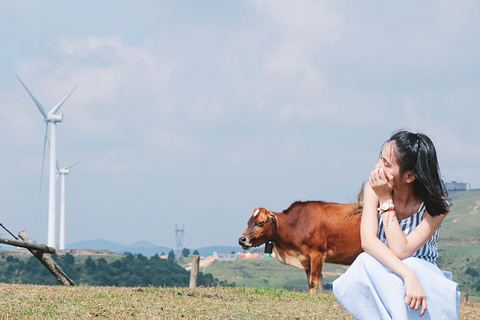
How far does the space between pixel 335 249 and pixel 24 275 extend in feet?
299

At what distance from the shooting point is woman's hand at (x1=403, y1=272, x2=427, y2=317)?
4406 mm

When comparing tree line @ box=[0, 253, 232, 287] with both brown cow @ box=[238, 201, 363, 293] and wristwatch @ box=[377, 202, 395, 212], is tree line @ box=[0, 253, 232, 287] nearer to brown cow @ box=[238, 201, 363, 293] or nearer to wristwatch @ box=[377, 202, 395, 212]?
brown cow @ box=[238, 201, 363, 293]

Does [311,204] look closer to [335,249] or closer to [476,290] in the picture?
[335,249]

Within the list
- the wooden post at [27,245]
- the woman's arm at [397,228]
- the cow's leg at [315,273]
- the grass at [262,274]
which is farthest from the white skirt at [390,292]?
the grass at [262,274]

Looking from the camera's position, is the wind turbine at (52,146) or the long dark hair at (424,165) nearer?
the long dark hair at (424,165)

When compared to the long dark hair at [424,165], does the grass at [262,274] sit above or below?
below

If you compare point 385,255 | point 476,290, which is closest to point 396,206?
point 385,255

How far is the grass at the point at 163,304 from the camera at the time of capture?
37.3 feet

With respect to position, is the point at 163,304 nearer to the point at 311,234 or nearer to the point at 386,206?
the point at 311,234

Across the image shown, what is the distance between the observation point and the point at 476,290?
139 meters

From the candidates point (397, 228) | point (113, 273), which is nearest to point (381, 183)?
point (397, 228)

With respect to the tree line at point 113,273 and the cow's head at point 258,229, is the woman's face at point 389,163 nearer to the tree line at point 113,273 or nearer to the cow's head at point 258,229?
the cow's head at point 258,229

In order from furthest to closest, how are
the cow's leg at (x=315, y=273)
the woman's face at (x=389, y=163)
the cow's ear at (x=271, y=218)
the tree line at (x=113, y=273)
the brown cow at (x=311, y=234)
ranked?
the tree line at (x=113, y=273), the cow's ear at (x=271, y=218), the brown cow at (x=311, y=234), the cow's leg at (x=315, y=273), the woman's face at (x=389, y=163)

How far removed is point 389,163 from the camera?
15.6 feet
